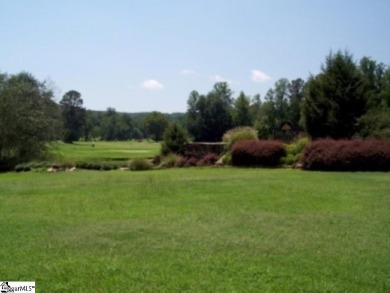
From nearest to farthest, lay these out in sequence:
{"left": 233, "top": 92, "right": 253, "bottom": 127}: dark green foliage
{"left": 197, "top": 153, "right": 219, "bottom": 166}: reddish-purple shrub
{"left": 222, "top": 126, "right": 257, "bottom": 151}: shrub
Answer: {"left": 197, "top": 153, "right": 219, "bottom": 166}: reddish-purple shrub, {"left": 222, "top": 126, "right": 257, "bottom": 151}: shrub, {"left": 233, "top": 92, "right": 253, "bottom": 127}: dark green foliage

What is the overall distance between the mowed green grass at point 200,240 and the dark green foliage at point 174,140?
1682 cm

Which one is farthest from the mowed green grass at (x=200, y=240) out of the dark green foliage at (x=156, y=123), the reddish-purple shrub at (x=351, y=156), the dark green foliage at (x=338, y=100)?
the dark green foliage at (x=156, y=123)

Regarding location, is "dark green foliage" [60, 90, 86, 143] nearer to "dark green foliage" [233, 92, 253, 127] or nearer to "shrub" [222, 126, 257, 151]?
"dark green foliage" [233, 92, 253, 127]

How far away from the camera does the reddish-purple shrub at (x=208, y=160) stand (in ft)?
81.4

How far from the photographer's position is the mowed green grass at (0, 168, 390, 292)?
16.9 feet

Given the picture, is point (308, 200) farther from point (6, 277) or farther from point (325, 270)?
point (6, 277)

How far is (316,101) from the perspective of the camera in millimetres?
28969

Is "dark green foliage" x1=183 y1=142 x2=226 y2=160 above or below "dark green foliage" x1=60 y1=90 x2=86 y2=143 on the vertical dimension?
below

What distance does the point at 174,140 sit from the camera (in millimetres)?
29656

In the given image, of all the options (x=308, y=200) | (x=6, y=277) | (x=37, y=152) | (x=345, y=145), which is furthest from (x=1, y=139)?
(x=6, y=277)

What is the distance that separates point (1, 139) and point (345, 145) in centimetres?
→ 2456

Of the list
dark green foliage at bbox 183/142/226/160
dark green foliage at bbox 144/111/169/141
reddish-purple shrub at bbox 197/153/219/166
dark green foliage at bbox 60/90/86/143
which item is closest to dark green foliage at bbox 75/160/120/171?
dark green foliage at bbox 183/142/226/160

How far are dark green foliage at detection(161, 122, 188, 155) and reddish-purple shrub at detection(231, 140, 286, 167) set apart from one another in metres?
7.04

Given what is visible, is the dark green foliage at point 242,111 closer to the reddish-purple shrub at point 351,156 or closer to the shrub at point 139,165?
the shrub at point 139,165
